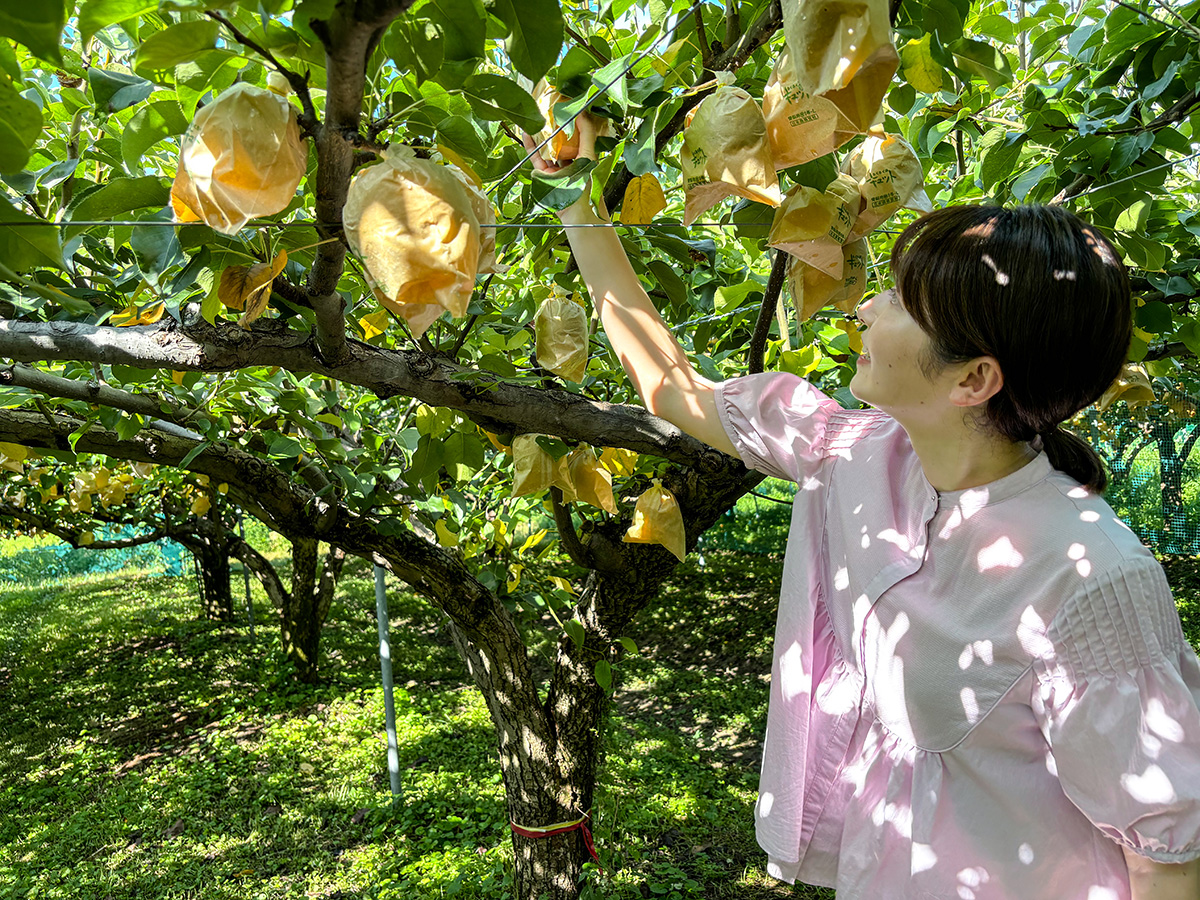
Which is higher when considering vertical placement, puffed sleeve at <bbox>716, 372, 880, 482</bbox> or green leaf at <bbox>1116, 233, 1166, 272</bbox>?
green leaf at <bbox>1116, 233, 1166, 272</bbox>

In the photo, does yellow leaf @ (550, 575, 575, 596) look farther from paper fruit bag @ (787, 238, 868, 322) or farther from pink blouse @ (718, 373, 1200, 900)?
paper fruit bag @ (787, 238, 868, 322)

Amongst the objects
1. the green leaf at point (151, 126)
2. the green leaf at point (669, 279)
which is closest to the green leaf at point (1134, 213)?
the green leaf at point (669, 279)

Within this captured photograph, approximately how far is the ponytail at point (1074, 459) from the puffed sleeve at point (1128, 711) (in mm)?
141

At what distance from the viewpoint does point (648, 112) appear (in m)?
0.77

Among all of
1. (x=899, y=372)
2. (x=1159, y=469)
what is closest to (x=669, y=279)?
(x=899, y=372)

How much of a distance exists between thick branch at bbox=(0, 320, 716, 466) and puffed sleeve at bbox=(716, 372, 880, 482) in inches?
6.1

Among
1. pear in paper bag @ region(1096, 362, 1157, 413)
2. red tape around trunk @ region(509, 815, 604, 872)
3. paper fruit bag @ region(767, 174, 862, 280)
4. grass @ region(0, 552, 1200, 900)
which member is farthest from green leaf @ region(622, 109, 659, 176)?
grass @ region(0, 552, 1200, 900)

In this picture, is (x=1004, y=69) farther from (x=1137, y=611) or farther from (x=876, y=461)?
(x=1137, y=611)

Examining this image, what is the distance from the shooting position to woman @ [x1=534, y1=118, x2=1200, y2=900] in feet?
2.68

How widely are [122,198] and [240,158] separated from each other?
0.23 meters

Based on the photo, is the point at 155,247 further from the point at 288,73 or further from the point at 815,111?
the point at 815,111

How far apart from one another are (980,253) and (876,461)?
32 cm

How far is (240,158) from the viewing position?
0.51m

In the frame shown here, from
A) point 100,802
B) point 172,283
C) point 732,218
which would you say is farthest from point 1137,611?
point 100,802
